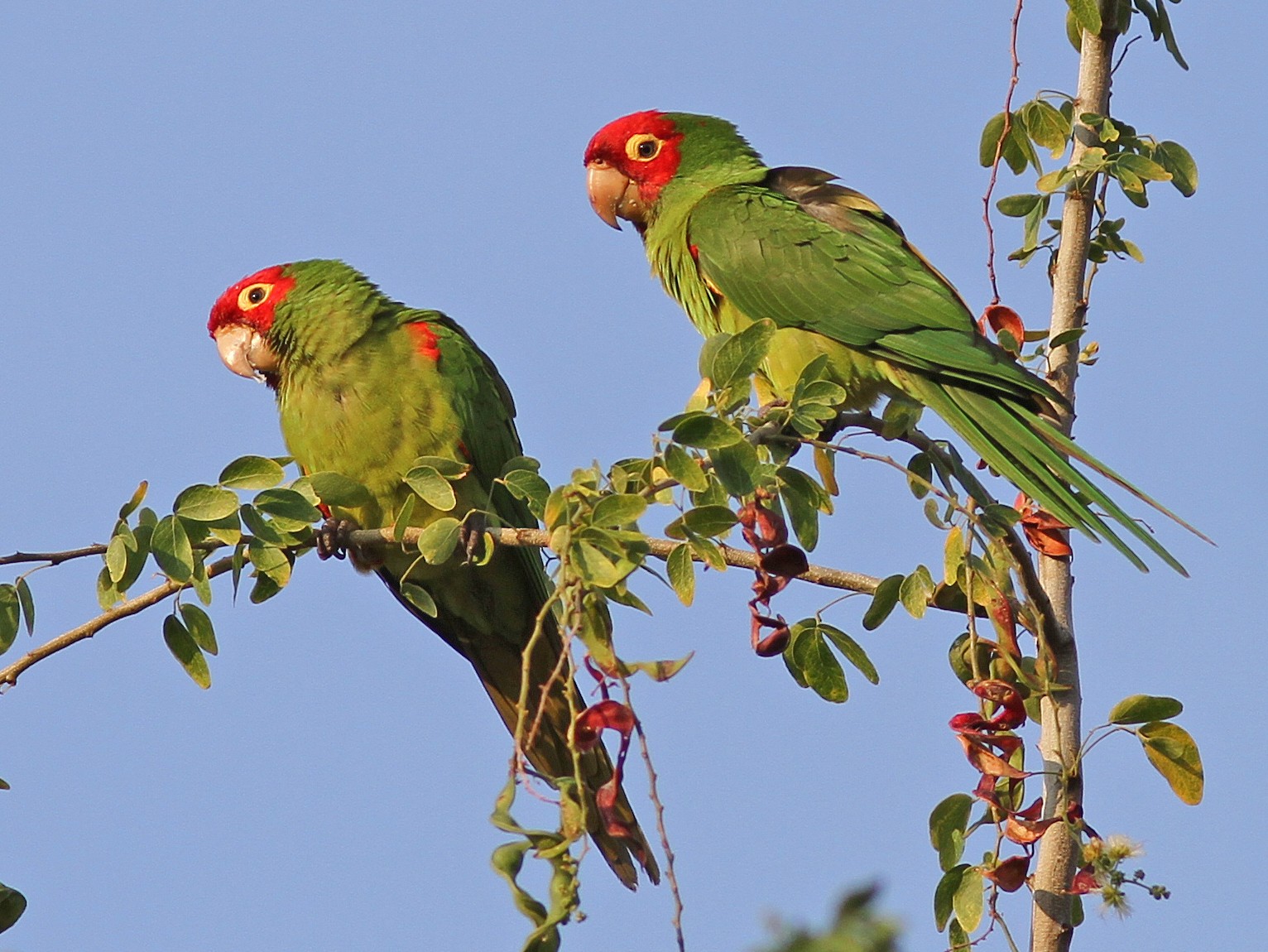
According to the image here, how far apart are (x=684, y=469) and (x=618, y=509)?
0.19m

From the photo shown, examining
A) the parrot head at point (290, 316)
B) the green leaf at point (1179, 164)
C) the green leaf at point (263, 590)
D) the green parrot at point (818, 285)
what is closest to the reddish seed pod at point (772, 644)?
the green parrot at point (818, 285)

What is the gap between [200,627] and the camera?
3.23 m

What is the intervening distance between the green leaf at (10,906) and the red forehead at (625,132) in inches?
139

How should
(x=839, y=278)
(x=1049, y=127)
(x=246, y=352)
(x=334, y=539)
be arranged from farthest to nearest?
1. (x=246, y=352)
2. (x=839, y=278)
3. (x=334, y=539)
4. (x=1049, y=127)

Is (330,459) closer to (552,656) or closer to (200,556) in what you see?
(552,656)

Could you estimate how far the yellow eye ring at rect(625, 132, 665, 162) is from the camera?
539 cm

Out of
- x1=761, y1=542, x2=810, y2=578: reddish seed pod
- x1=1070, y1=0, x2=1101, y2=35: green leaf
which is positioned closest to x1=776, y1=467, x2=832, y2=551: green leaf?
x1=761, y1=542, x2=810, y2=578: reddish seed pod

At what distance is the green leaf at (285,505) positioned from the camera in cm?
318

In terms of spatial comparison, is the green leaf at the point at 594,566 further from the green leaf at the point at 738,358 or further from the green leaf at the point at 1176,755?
the green leaf at the point at 1176,755

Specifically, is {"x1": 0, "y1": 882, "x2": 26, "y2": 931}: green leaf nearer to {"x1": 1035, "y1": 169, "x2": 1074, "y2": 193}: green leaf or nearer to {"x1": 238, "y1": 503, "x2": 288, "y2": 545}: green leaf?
{"x1": 238, "y1": 503, "x2": 288, "y2": 545}: green leaf

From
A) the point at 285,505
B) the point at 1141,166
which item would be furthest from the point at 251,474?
the point at 1141,166

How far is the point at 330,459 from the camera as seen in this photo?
4605mm

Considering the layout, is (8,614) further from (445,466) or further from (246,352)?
(246,352)

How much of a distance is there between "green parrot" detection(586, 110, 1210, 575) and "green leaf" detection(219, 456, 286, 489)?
158 cm
